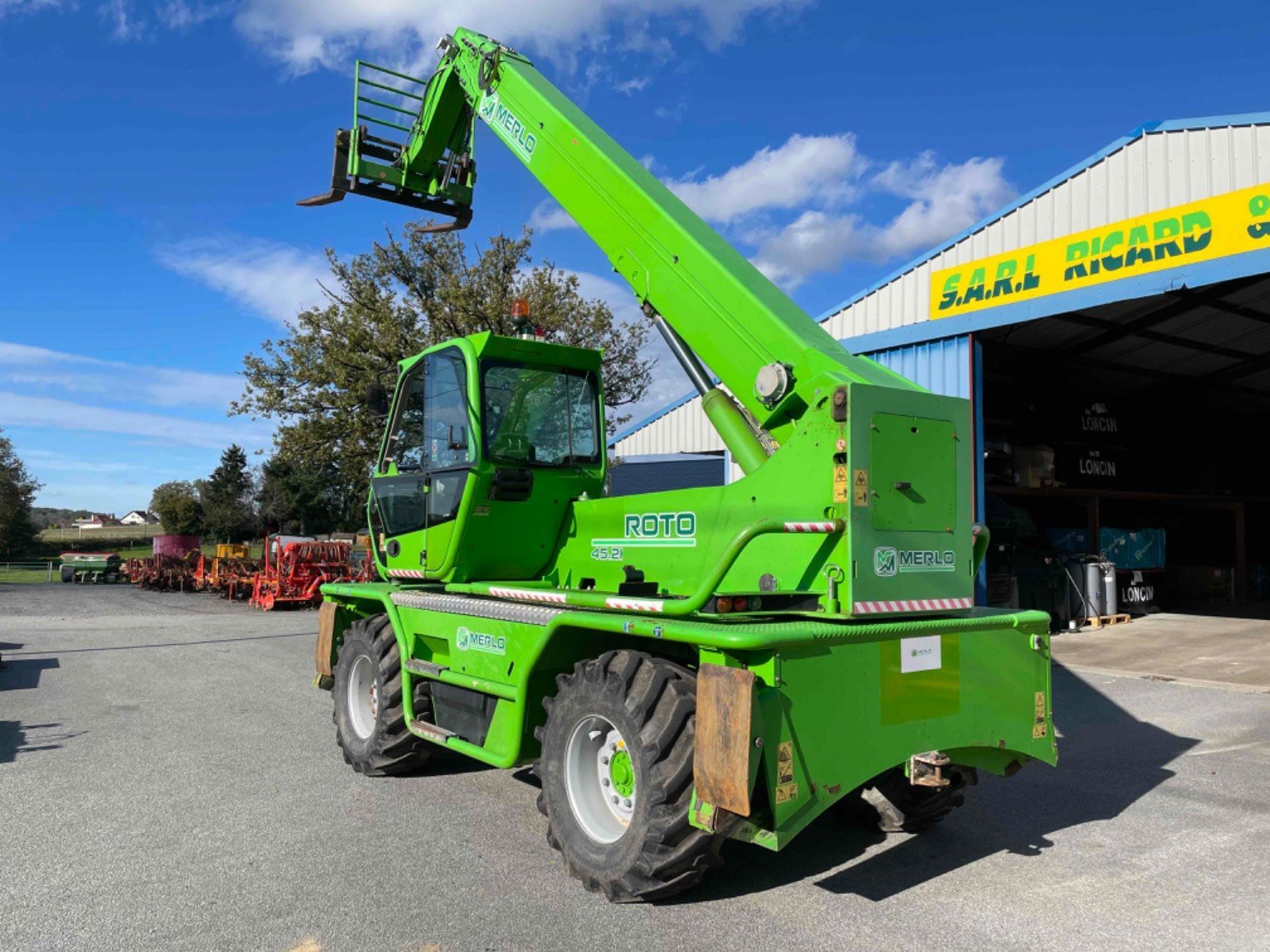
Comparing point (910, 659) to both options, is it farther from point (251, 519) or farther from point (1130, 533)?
point (251, 519)

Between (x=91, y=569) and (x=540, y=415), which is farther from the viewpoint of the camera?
(x=91, y=569)

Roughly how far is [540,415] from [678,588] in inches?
73.4

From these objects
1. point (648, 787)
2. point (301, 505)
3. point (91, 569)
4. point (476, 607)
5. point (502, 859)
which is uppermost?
point (301, 505)

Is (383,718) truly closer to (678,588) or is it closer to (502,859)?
(502,859)

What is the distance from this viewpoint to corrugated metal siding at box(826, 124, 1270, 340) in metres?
11.4

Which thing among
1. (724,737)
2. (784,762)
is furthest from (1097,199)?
(724,737)

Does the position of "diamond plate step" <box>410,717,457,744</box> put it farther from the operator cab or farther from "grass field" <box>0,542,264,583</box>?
"grass field" <box>0,542,264,583</box>

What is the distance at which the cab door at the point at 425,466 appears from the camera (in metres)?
6.43

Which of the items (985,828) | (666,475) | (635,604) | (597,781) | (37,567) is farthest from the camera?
(37,567)

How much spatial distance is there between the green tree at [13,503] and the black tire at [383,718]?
54.3 metres

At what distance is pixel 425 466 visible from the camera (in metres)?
6.80

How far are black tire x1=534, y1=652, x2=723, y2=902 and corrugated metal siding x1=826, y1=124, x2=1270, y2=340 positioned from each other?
10591mm

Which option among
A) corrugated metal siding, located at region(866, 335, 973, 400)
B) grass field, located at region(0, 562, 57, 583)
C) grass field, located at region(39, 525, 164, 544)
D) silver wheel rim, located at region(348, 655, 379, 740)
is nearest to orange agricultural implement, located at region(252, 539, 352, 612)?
corrugated metal siding, located at region(866, 335, 973, 400)

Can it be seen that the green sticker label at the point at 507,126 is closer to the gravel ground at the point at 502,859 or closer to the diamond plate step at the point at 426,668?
the diamond plate step at the point at 426,668
